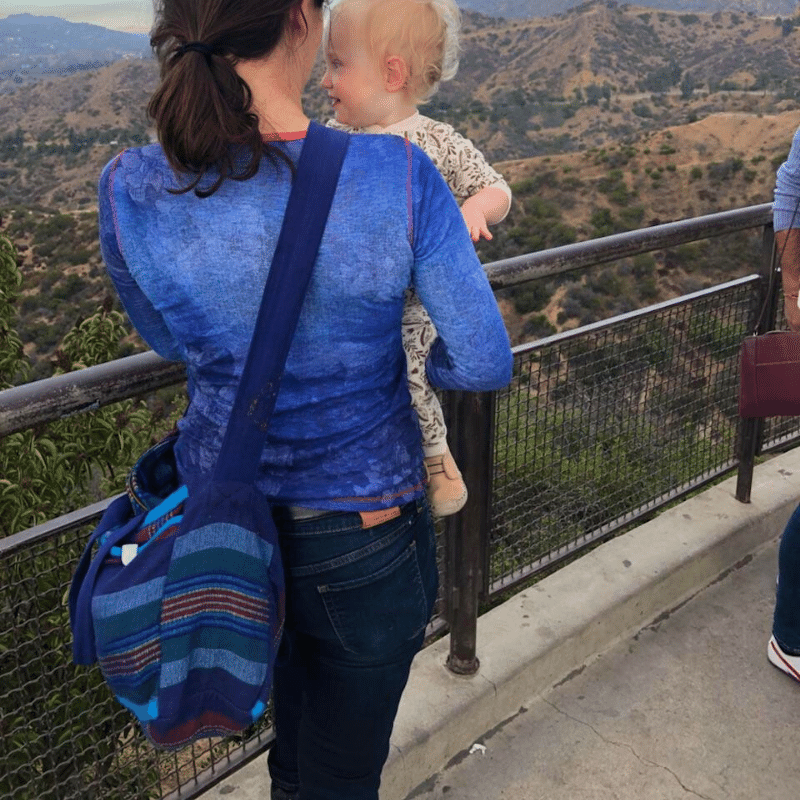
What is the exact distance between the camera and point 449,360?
4.37 feet

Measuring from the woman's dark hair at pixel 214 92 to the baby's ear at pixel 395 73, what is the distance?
0.54 meters

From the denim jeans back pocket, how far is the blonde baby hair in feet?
2.95

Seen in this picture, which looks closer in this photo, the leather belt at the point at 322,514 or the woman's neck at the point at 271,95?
the woman's neck at the point at 271,95

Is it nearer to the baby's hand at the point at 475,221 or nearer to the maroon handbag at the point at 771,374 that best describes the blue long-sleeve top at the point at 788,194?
the maroon handbag at the point at 771,374

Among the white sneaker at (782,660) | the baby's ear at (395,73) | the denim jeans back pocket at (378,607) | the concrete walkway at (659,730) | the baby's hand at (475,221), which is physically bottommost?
the concrete walkway at (659,730)

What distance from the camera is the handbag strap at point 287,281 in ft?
3.59

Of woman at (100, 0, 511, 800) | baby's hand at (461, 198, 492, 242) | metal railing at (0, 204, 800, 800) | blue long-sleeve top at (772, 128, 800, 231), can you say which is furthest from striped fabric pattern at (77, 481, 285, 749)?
blue long-sleeve top at (772, 128, 800, 231)

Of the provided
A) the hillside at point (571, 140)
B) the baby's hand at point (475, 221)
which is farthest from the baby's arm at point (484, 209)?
the hillside at point (571, 140)

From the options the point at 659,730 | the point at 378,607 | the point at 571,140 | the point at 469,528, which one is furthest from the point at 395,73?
the point at 571,140

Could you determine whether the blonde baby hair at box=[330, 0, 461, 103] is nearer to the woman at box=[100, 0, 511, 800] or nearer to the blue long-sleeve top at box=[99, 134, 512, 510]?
the woman at box=[100, 0, 511, 800]

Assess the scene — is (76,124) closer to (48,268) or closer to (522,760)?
(48,268)

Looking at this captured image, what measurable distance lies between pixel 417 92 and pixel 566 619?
1.68 m

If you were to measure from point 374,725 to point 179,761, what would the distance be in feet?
2.96

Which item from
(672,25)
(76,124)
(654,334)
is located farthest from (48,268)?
(672,25)
